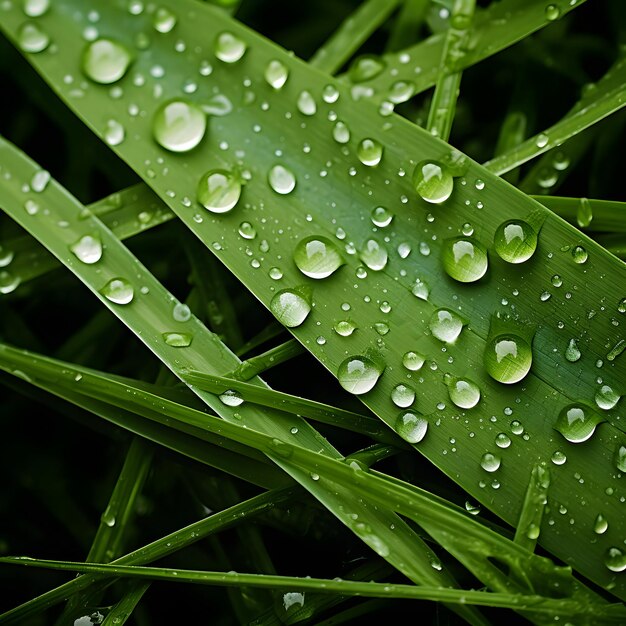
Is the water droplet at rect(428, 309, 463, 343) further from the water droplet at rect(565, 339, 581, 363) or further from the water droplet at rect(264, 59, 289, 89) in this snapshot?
the water droplet at rect(264, 59, 289, 89)

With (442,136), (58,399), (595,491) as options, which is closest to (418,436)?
(595,491)

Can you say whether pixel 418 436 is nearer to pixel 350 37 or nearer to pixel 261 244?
pixel 261 244

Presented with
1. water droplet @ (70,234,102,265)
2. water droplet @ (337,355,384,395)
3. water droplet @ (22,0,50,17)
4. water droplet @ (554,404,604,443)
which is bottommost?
water droplet @ (554,404,604,443)

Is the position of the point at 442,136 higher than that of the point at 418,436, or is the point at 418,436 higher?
the point at 442,136

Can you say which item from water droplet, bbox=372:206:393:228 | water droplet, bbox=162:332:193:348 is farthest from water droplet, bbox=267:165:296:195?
water droplet, bbox=162:332:193:348

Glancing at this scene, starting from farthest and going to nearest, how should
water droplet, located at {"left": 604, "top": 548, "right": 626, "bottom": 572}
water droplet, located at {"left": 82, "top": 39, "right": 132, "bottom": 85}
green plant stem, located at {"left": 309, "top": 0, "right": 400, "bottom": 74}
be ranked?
1. green plant stem, located at {"left": 309, "top": 0, "right": 400, "bottom": 74}
2. water droplet, located at {"left": 82, "top": 39, "right": 132, "bottom": 85}
3. water droplet, located at {"left": 604, "top": 548, "right": 626, "bottom": 572}

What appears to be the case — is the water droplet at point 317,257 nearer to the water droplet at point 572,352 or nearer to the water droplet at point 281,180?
the water droplet at point 281,180

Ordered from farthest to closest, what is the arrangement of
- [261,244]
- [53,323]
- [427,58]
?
[53,323] < [427,58] < [261,244]

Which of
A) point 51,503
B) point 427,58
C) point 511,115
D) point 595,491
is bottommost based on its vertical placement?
point 51,503
